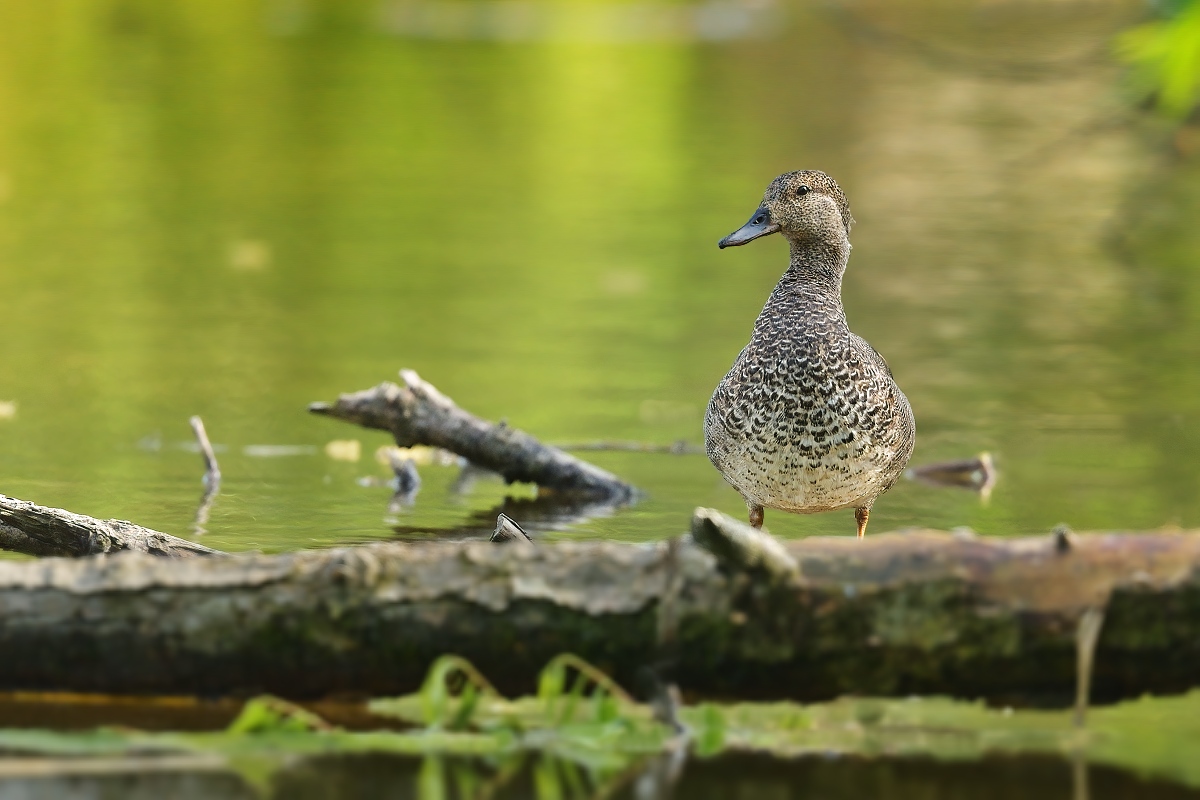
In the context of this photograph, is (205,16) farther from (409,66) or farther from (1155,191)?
(1155,191)

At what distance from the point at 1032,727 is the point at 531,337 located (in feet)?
23.5

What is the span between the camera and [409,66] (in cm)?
2745

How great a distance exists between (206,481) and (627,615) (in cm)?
378

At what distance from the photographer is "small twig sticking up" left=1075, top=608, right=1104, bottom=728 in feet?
13.2

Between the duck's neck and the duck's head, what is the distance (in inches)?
0.8

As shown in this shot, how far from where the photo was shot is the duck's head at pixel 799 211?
21.9 feet

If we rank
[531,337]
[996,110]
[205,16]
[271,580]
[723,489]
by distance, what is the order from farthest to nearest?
[205,16] → [996,110] → [531,337] → [723,489] → [271,580]

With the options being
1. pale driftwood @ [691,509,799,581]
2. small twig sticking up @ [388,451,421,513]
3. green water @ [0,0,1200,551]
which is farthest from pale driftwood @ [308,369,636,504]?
pale driftwood @ [691,509,799,581]

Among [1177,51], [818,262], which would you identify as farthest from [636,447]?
[1177,51]

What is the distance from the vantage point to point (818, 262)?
6824mm

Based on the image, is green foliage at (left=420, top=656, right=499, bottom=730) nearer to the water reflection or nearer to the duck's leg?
the water reflection

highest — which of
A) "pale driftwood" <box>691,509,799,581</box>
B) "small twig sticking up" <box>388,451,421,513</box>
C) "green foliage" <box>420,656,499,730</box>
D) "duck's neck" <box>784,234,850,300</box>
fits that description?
"duck's neck" <box>784,234,850,300</box>

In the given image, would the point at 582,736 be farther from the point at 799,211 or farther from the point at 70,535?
the point at 799,211

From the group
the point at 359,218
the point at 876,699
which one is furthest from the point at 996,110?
the point at 876,699
